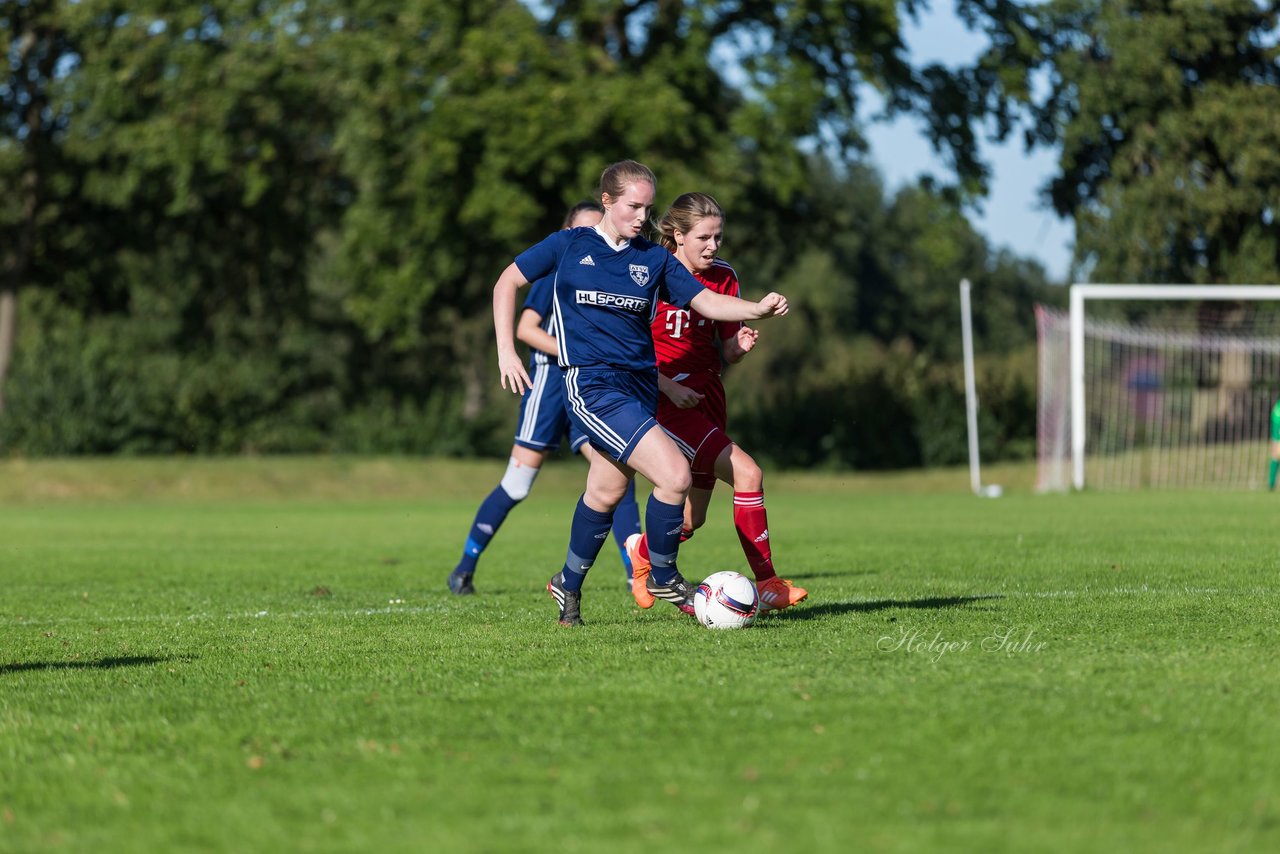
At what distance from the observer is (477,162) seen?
2773 centimetres

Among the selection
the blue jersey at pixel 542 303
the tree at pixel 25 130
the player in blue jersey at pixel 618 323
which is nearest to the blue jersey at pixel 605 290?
the player in blue jersey at pixel 618 323

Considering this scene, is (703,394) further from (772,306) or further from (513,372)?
(772,306)

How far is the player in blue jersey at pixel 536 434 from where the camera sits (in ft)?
29.0

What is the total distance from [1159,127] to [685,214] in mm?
27001

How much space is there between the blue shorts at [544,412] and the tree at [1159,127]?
72.8ft

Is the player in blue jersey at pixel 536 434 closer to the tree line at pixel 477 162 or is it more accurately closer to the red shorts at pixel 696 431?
the red shorts at pixel 696 431

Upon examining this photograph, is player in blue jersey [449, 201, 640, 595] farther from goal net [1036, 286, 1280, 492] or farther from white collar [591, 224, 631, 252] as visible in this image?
goal net [1036, 286, 1280, 492]

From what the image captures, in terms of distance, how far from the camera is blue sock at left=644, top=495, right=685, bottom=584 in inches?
275

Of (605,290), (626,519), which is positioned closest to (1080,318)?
(626,519)

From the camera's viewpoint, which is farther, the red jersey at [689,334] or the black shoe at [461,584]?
the black shoe at [461,584]

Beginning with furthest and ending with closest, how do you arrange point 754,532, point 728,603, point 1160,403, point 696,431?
point 1160,403 < point 696,431 < point 754,532 < point 728,603

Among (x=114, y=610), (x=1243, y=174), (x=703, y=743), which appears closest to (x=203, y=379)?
(x=1243, y=174)

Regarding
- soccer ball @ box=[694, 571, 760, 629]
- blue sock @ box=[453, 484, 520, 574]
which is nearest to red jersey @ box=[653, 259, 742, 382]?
soccer ball @ box=[694, 571, 760, 629]

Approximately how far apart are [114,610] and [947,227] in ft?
72.8
